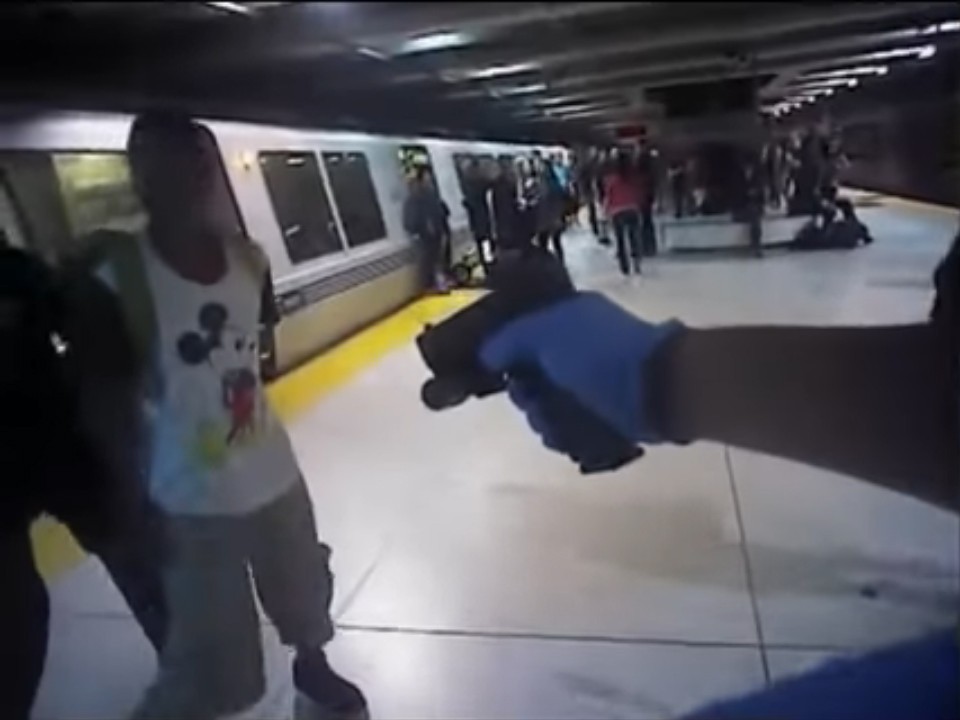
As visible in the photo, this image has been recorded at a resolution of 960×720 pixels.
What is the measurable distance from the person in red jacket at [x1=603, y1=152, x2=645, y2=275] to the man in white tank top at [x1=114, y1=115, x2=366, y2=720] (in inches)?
12.0

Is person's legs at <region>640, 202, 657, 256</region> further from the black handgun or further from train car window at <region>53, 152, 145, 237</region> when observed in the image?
train car window at <region>53, 152, 145, 237</region>

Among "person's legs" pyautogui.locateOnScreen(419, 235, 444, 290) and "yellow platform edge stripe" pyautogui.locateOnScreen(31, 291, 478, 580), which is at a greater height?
"person's legs" pyautogui.locateOnScreen(419, 235, 444, 290)

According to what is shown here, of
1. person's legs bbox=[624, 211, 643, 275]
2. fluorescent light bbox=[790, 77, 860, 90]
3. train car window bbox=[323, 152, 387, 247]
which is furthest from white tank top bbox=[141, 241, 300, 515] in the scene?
fluorescent light bbox=[790, 77, 860, 90]

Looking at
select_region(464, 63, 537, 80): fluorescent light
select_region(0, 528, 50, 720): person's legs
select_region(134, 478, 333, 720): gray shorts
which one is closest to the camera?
select_region(464, 63, 537, 80): fluorescent light

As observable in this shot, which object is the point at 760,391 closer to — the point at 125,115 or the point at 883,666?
the point at 883,666

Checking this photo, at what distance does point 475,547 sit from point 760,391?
1.02ft

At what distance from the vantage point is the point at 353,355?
0.87 metres

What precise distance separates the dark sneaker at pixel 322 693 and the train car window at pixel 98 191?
43 centimetres

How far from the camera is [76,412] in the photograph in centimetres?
88

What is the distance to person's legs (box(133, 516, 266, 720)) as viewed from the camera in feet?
2.85

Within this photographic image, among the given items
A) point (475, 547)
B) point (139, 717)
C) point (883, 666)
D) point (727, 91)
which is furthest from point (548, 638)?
point (727, 91)

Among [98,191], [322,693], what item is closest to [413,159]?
[98,191]

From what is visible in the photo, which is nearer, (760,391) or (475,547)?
(760,391)

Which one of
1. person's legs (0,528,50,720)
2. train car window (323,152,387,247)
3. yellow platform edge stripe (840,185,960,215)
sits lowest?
person's legs (0,528,50,720)
